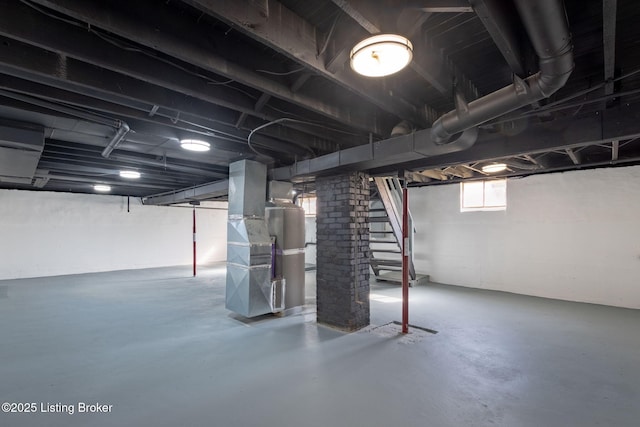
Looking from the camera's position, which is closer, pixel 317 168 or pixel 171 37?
pixel 171 37

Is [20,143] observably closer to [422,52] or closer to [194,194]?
[422,52]

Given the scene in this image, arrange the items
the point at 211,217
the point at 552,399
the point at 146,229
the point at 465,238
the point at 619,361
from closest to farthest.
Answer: the point at 552,399 → the point at 619,361 → the point at 465,238 → the point at 146,229 → the point at 211,217

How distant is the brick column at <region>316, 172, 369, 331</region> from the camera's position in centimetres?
374

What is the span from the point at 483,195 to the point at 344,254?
409 centimetres

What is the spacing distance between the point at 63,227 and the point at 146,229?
2.01 meters

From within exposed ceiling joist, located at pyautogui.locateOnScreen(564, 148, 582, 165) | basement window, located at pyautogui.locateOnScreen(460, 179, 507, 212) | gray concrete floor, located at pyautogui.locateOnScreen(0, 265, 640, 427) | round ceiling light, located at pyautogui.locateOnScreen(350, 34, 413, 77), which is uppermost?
exposed ceiling joist, located at pyautogui.locateOnScreen(564, 148, 582, 165)

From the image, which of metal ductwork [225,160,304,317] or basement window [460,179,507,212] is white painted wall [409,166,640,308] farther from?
metal ductwork [225,160,304,317]

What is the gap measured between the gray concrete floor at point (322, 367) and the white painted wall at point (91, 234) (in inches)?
152

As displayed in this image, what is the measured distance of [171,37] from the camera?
1.60 meters

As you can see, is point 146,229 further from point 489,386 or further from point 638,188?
point 638,188

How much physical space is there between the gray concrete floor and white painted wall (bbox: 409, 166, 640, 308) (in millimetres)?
644

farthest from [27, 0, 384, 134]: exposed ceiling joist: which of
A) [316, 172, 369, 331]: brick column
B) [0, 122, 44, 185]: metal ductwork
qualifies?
[0, 122, 44, 185]: metal ductwork

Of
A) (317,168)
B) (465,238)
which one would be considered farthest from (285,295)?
(465,238)

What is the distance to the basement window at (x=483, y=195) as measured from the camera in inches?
237
